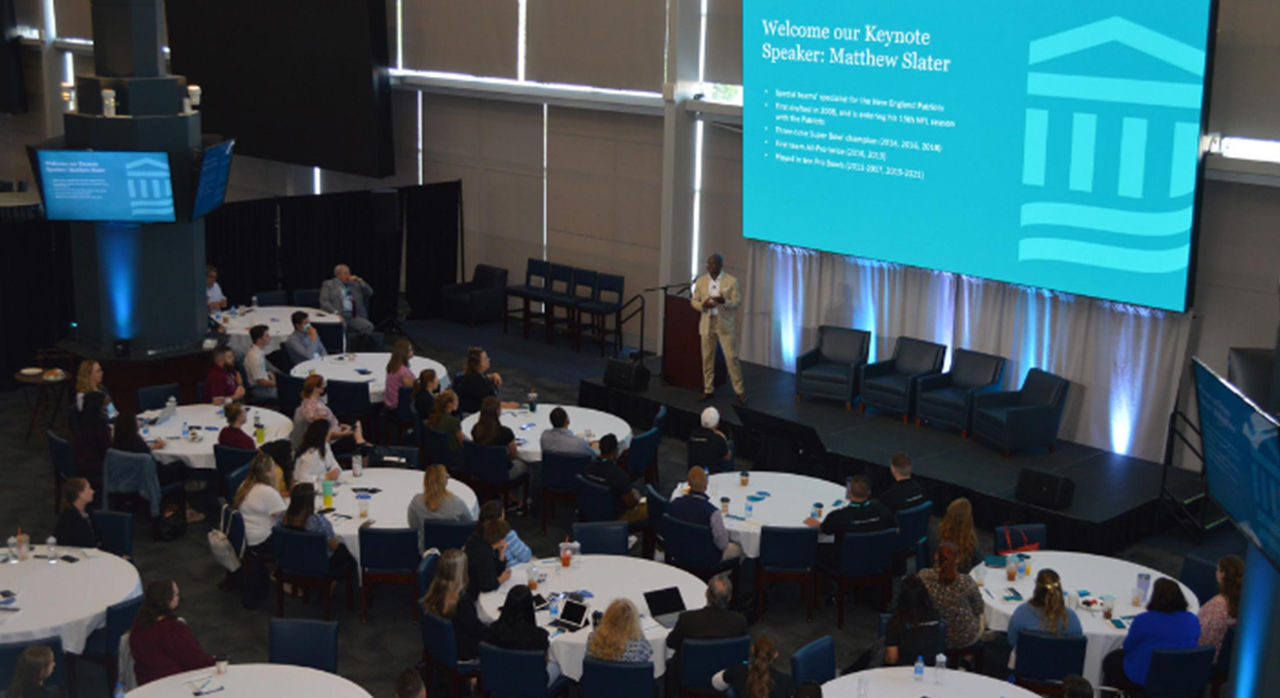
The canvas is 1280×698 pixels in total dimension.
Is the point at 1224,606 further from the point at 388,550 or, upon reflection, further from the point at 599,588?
the point at 388,550

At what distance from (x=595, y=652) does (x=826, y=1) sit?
9035 millimetres

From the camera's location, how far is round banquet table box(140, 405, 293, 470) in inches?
432

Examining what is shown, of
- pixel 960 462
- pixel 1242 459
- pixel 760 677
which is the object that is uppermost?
pixel 1242 459

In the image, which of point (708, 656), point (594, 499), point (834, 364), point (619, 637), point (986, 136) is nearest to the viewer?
point (619, 637)

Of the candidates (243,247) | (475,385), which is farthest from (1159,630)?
(243,247)

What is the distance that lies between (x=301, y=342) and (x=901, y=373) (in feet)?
21.1

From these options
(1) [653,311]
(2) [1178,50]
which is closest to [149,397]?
(1) [653,311]

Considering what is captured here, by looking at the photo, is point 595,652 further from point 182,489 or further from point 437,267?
point 437,267

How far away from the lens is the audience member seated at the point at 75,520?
8836 millimetres

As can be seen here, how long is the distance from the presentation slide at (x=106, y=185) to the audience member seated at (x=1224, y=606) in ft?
33.5

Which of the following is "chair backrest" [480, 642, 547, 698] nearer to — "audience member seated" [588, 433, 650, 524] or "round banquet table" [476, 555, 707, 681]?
"round banquet table" [476, 555, 707, 681]

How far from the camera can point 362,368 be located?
13.6m

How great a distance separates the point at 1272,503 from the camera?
5391 millimetres

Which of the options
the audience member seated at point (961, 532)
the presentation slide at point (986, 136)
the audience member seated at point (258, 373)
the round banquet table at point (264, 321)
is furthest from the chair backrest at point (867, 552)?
the round banquet table at point (264, 321)
